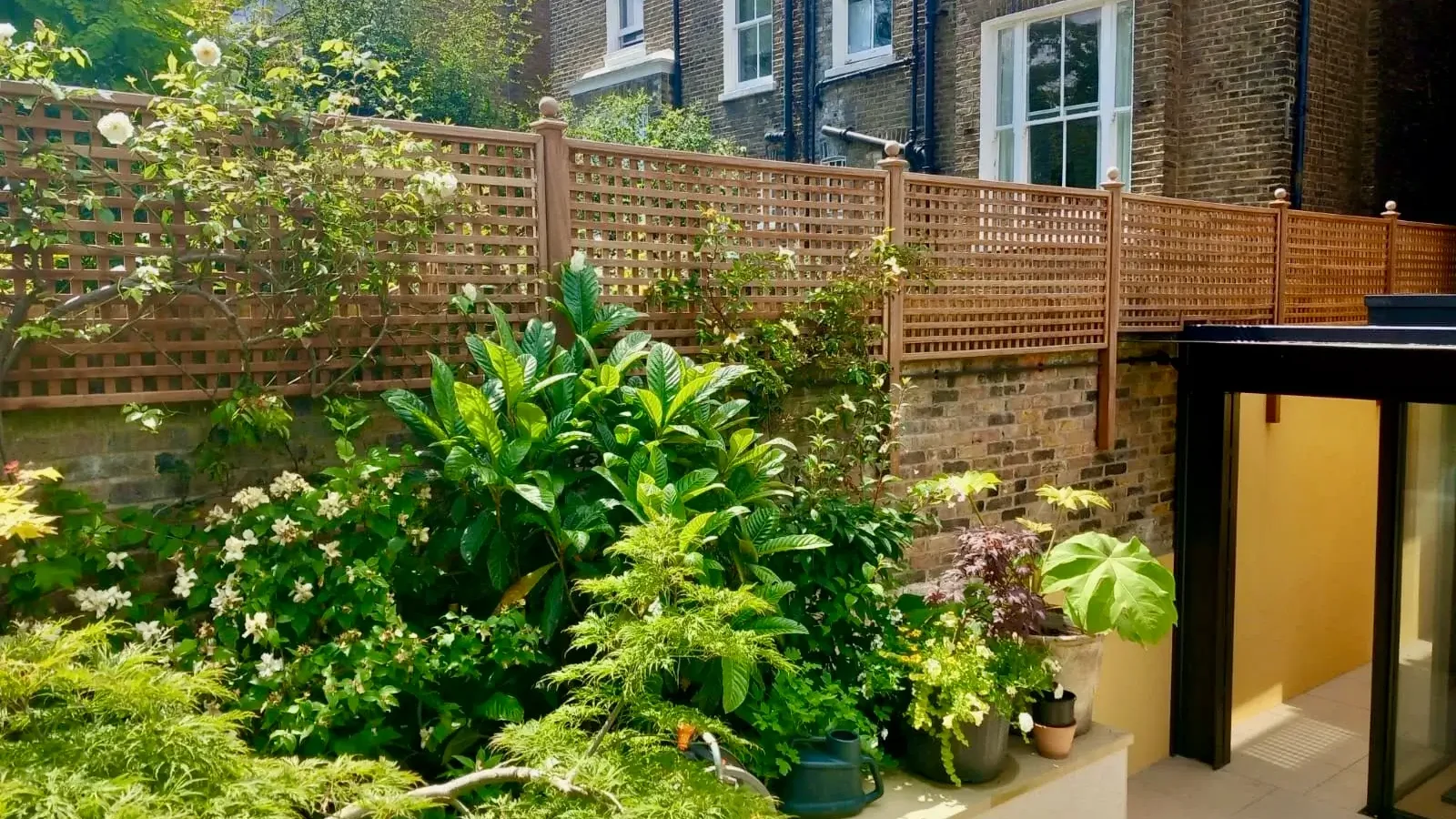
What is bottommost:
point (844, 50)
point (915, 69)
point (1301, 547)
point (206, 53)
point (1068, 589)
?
point (1301, 547)

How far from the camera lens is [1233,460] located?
678cm

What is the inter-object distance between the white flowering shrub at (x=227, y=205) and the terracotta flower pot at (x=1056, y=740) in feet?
9.20

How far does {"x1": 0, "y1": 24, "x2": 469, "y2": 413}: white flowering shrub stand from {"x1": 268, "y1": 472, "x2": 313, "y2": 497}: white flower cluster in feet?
1.11

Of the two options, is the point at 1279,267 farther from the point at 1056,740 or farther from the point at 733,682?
the point at 733,682

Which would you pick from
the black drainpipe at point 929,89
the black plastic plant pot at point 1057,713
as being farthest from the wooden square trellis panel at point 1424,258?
the black plastic plant pot at point 1057,713

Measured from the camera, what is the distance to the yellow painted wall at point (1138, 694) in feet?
21.0

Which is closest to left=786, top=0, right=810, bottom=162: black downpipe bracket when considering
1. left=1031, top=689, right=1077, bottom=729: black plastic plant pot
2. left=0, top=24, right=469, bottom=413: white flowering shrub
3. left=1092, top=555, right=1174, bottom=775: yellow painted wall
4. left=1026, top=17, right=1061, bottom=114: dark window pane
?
left=1026, top=17, right=1061, bottom=114: dark window pane

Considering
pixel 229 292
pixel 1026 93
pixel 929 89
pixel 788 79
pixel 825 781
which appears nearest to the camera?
pixel 229 292

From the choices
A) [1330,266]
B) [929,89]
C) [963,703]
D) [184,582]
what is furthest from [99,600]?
[929,89]

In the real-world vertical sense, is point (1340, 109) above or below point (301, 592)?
above

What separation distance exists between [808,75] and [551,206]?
7.89 meters

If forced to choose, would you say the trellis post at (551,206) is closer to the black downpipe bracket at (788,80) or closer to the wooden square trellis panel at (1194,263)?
the wooden square trellis panel at (1194,263)

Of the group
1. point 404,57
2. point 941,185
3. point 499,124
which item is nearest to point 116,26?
point 404,57

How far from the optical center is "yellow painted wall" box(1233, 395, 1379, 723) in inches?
290
